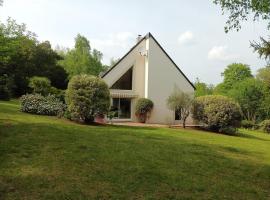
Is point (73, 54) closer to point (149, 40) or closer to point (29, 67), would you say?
point (29, 67)

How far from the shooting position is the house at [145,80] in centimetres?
3581

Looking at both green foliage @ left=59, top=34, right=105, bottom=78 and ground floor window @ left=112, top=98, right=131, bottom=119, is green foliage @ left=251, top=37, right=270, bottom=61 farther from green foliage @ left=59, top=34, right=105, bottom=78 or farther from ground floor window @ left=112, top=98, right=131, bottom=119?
green foliage @ left=59, top=34, right=105, bottom=78

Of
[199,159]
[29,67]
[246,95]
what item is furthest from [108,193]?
[246,95]

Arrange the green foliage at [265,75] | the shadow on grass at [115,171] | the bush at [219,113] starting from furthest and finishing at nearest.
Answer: the green foliage at [265,75]
the bush at [219,113]
the shadow on grass at [115,171]

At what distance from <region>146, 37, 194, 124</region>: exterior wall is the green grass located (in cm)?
2039

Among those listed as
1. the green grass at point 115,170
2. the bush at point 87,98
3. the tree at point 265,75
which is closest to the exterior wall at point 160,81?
the tree at point 265,75

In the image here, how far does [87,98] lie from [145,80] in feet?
41.5

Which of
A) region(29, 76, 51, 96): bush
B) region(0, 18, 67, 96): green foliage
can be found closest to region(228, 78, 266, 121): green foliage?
region(0, 18, 67, 96): green foliage

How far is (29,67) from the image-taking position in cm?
5616

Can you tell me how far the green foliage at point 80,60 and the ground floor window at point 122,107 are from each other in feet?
122

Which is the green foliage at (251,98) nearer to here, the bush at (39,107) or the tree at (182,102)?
the tree at (182,102)

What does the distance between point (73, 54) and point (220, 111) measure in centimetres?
4907

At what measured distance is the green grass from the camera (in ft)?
29.6

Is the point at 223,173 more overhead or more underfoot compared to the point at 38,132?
more underfoot
